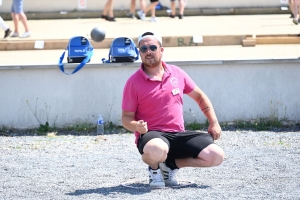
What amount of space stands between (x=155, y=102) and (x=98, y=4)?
41.7 feet

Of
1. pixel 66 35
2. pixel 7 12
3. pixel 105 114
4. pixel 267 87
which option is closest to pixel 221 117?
pixel 267 87

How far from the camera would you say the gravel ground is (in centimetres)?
570

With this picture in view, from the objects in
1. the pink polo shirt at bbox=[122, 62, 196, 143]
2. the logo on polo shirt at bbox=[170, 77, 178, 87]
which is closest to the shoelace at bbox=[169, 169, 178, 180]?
the pink polo shirt at bbox=[122, 62, 196, 143]

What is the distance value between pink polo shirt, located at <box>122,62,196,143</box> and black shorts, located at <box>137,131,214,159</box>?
8 cm

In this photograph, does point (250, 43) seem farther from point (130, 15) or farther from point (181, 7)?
point (130, 15)

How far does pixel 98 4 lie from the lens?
60.1 feet

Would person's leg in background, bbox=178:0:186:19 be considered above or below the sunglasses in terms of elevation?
below

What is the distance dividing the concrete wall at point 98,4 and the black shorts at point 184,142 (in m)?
12.6

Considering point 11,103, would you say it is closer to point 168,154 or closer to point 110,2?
point 168,154

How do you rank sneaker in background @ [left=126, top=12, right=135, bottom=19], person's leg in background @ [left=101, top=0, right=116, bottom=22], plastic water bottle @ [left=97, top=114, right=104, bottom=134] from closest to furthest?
plastic water bottle @ [left=97, top=114, right=104, bottom=134] < person's leg in background @ [left=101, top=0, right=116, bottom=22] < sneaker in background @ [left=126, top=12, right=135, bottom=19]

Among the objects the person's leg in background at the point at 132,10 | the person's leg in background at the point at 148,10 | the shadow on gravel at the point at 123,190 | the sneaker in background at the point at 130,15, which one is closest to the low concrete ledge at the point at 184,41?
the person's leg in background at the point at 148,10

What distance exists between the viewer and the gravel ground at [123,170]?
570 centimetres

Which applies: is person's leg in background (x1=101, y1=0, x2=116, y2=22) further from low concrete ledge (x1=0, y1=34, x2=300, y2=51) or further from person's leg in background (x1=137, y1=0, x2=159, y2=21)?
low concrete ledge (x1=0, y1=34, x2=300, y2=51)

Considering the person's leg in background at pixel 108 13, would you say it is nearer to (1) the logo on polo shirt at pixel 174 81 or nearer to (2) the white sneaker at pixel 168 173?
(1) the logo on polo shirt at pixel 174 81
